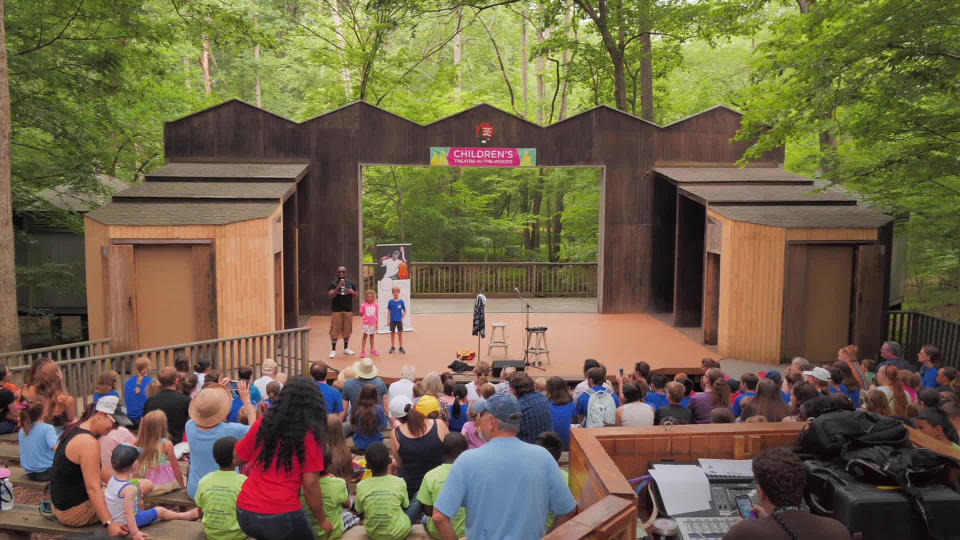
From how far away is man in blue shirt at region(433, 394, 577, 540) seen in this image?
3.40 meters

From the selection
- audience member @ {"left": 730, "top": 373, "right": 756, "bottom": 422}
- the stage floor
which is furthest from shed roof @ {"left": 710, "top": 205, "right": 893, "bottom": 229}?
audience member @ {"left": 730, "top": 373, "right": 756, "bottom": 422}

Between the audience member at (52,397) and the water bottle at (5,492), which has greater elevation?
the audience member at (52,397)

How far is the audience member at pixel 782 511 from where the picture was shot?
291 centimetres

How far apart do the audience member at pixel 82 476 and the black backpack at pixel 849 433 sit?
13.5 ft

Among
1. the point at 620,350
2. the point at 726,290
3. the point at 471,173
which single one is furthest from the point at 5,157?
the point at 471,173

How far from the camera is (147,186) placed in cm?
1395

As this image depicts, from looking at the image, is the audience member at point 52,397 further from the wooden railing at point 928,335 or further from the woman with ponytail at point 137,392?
the wooden railing at point 928,335

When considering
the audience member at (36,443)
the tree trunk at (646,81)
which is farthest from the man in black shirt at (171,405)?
the tree trunk at (646,81)

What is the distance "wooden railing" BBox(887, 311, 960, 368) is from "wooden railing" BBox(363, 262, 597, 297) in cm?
971

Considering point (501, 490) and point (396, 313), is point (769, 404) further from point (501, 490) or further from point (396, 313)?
point (396, 313)

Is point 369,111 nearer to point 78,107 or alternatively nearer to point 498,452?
point 78,107

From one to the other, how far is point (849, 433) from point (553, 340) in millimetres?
10876

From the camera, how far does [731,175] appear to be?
628 inches

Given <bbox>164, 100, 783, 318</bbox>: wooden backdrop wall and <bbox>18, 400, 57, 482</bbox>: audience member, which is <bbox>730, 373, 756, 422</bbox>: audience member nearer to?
<bbox>18, 400, 57, 482</bbox>: audience member
